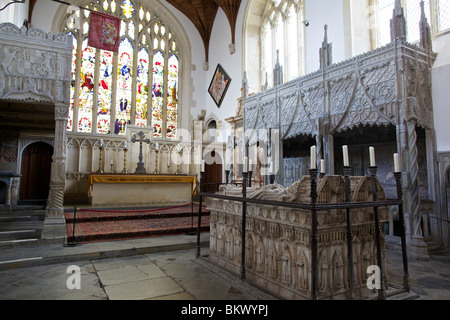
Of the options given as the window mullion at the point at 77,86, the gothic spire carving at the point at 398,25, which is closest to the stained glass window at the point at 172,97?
the window mullion at the point at 77,86

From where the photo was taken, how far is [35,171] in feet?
34.4

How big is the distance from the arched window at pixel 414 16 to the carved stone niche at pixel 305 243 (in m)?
4.84

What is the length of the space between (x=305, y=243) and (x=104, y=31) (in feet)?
30.7

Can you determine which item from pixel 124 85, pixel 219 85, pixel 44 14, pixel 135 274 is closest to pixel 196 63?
pixel 219 85

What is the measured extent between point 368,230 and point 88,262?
3759 mm

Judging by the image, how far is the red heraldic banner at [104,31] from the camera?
901 cm

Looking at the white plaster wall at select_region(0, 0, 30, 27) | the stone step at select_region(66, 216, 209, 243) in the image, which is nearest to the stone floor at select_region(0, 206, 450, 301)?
the stone step at select_region(66, 216, 209, 243)

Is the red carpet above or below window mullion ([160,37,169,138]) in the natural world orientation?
below

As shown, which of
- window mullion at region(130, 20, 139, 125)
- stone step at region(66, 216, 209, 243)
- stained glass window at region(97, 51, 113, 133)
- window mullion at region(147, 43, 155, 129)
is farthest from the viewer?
window mullion at region(147, 43, 155, 129)

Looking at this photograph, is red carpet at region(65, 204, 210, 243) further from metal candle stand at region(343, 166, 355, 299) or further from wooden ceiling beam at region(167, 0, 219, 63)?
wooden ceiling beam at region(167, 0, 219, 63)

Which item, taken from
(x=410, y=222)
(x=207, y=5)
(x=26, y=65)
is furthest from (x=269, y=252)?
(x=207, y=5)

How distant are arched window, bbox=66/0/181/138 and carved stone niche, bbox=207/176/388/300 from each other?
35.7 ft

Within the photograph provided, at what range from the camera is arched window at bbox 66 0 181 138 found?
40.6ft

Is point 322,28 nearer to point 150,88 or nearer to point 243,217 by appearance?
point 243,217
